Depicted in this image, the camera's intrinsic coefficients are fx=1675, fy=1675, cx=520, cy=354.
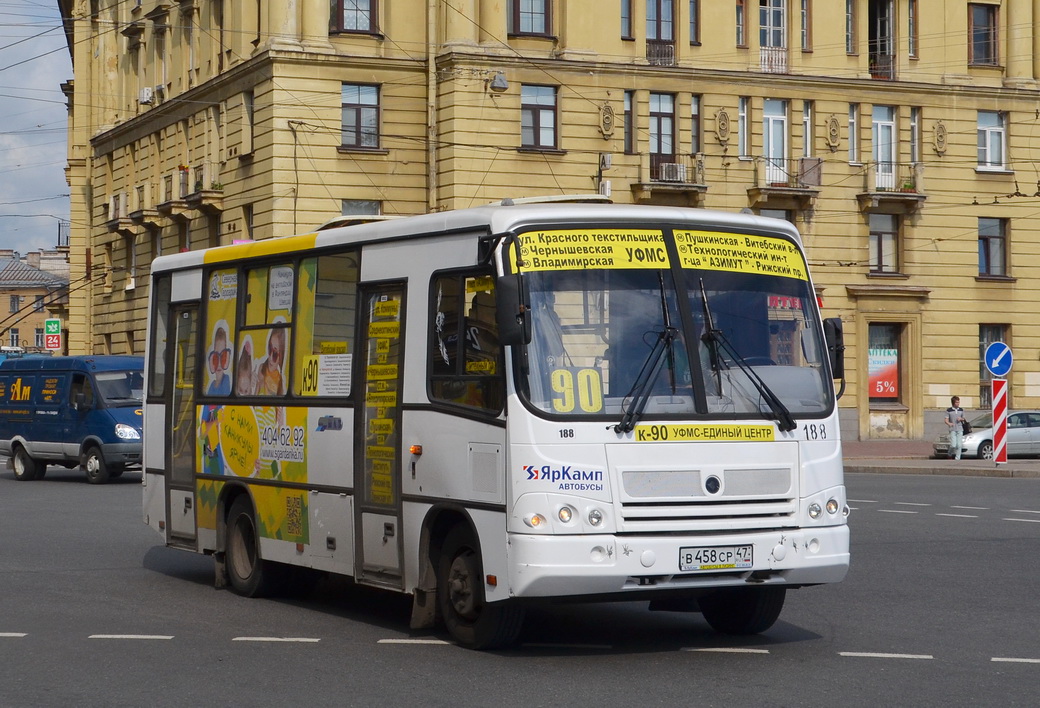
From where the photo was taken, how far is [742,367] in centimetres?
995

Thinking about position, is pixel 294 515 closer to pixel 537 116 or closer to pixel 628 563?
pixel 628 563

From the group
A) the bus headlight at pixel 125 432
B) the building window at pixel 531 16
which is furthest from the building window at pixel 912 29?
the bus headlight at pixel 125 432

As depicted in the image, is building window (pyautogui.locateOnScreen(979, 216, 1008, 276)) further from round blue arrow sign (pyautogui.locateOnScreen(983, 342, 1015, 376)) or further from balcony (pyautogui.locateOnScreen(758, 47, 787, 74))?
round blue arrow sign (pyautogui.locateOnScreen(983, 342, 1015, 376))

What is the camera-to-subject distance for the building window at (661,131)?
46406mm

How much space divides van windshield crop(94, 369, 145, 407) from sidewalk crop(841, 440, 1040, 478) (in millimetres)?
12580

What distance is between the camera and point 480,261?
9789 millimetres

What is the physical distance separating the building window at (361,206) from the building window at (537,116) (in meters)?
4.23

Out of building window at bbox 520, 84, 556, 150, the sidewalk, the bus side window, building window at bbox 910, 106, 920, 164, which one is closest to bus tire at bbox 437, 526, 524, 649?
the bus side window

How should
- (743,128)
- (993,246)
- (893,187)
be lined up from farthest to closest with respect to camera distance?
(993,246)
(893,187)
(743,128)

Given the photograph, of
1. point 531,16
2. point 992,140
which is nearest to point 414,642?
point 531,16

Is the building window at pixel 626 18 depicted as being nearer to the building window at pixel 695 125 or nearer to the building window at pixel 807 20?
the building window at pixel 695 125

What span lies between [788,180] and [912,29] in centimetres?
609

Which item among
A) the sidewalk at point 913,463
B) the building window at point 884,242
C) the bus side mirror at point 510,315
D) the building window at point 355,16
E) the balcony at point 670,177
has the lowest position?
the sidewalk at point 913,463

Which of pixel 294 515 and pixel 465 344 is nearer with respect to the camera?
pixel 465 344
